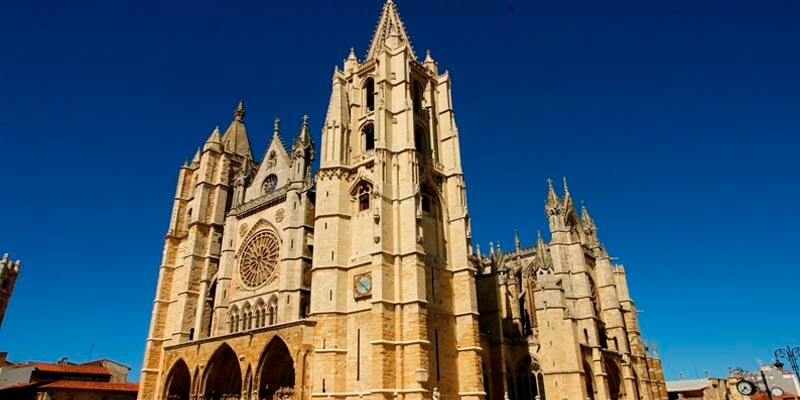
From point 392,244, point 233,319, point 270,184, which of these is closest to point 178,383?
point 233,319

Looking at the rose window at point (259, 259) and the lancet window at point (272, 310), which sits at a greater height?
the rose window at point (259, 259)

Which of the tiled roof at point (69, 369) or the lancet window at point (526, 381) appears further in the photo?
the tiled roof at point (69, 369)

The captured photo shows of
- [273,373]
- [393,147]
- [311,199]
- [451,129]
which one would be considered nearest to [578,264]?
[451,129]

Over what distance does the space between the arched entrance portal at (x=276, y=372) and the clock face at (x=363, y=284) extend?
4554 millimetres

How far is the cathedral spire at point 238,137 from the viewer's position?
41.5 m

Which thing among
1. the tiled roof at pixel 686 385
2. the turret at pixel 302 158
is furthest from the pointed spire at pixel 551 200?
the tiled roof at pixel 686 385

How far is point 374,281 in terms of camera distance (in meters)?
23.8

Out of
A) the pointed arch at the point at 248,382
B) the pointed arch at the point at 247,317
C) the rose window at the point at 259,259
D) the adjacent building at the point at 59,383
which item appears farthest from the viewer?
the adjacent building at the point at 59,383

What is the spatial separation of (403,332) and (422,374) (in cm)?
242

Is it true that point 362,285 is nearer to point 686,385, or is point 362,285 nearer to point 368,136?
point 368,136

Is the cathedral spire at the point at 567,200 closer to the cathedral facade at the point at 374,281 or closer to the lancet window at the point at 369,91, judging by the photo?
the cathedral facade at the point at 374,281

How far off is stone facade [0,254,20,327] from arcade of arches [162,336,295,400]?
56.0 ft

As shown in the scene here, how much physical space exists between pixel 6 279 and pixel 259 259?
2235 centimetres

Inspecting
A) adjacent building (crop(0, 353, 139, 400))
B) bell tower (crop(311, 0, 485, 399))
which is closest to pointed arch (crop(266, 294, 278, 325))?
bell tower (crop(311, 0, 485, 399))
